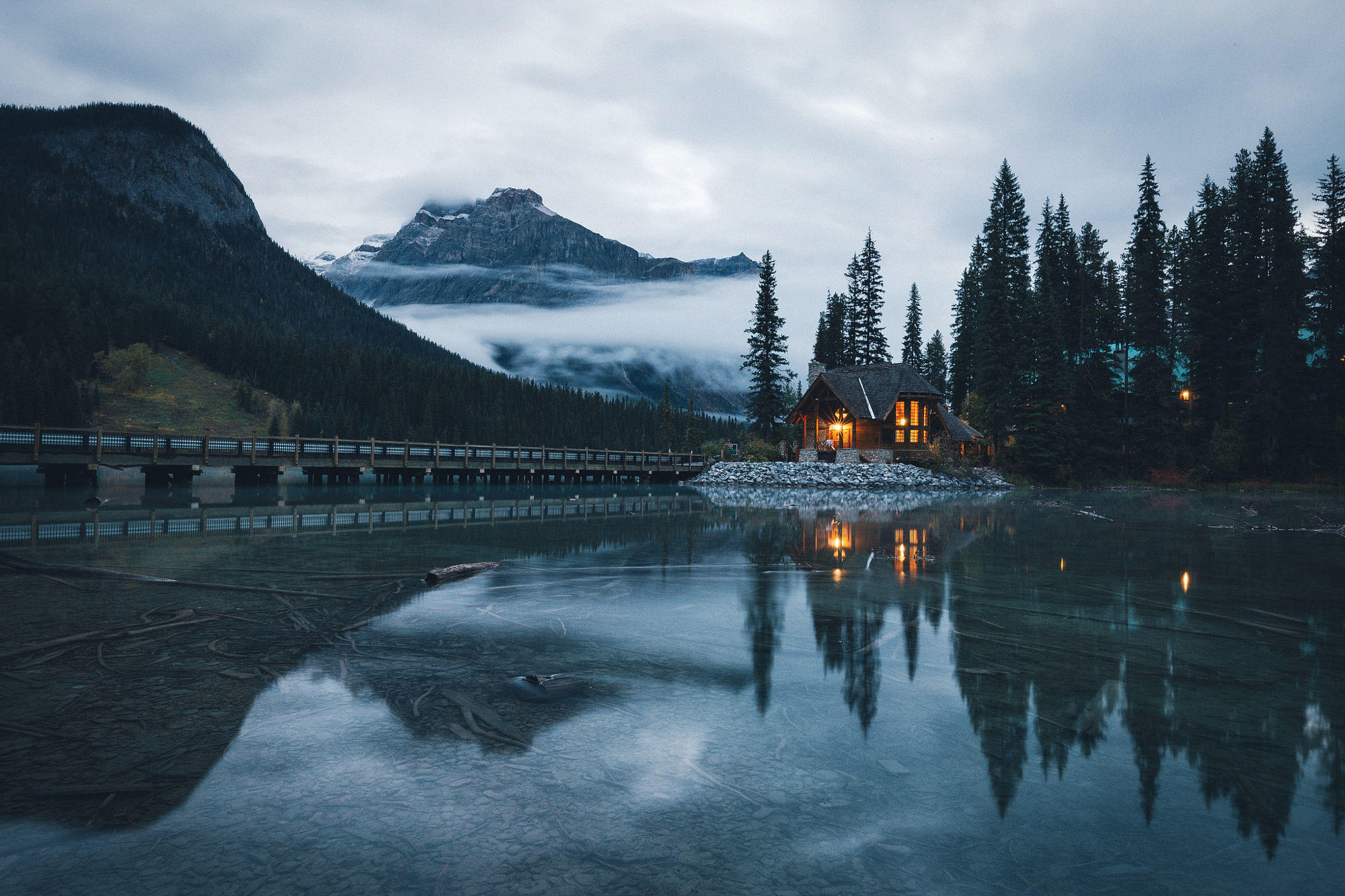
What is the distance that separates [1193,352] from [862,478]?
2899 centimetres

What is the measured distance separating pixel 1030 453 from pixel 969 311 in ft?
87.6

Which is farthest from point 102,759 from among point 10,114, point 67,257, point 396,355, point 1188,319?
point 10,114

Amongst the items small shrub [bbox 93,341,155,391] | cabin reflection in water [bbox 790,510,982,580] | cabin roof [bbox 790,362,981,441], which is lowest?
cabin reflection in water [bbox 790,510,982,580]

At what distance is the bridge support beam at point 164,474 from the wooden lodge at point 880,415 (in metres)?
45.6

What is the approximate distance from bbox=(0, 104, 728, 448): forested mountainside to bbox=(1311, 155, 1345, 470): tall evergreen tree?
62.1m

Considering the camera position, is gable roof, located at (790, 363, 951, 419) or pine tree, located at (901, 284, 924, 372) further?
pine tree, located at (901, 284, 924, 372)

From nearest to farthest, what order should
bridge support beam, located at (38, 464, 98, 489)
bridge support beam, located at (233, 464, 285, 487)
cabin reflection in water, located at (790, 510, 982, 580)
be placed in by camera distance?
1. cabin reflection in water, located at (790, 510, 982, 580)
2. bridge support beam, located at (38, 464, 98, 489)
3. bridge support beam, located at (233, 464, 285, 487)

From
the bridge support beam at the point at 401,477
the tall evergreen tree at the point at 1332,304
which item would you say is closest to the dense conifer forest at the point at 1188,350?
the tall evergreen tree at the point at 1332,304

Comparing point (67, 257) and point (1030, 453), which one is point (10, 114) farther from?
point (1030, 453)

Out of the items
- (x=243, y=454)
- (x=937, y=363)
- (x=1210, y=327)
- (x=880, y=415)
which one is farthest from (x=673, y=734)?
(x=937, y=363)

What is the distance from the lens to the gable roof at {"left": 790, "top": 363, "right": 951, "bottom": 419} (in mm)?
56125

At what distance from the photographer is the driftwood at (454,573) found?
35.1ft

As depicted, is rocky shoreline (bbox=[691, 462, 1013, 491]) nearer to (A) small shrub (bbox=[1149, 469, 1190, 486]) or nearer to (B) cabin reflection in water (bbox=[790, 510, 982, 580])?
(A) small shrub (bbox=[1149, 469, 1190, 486])

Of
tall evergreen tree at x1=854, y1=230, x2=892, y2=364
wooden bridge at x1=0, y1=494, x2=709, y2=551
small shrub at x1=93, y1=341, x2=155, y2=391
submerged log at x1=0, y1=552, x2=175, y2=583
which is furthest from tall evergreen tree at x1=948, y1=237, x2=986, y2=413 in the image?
small shrub at x1=93, y1=341, x2=155, y2=391
